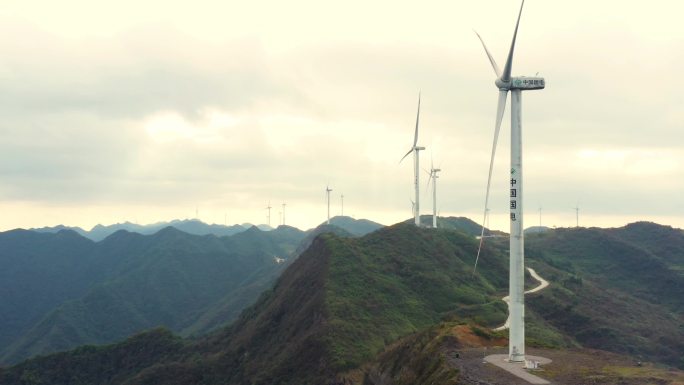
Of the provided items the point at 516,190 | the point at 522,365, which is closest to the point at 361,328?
the point at 522,365

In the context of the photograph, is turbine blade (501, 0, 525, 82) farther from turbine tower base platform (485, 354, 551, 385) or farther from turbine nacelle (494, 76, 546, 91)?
turbine tower base platform (485, 354, 551, 385)

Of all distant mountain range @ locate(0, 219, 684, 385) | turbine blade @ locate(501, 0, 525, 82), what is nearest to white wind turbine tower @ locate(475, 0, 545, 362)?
turbine blade @ locate(501, 0, 525, 82)

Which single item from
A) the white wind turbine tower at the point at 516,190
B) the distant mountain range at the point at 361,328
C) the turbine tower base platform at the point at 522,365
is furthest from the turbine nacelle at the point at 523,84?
the distant mountain range at the point at 361,328

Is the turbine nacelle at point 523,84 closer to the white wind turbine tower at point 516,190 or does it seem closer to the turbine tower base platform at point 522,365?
the white wind turbine tower at point 516,190

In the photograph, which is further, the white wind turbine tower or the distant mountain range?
the distant mountain range

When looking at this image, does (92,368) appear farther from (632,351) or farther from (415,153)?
(632,351)

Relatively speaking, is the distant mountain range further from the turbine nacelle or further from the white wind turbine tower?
the turbine nacelle

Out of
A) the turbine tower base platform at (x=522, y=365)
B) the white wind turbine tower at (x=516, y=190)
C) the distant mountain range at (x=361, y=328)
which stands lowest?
the distant mountain range at (x=361, y=328)

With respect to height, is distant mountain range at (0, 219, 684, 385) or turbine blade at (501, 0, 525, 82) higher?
turbine blade at (501, 0, 525, 82)

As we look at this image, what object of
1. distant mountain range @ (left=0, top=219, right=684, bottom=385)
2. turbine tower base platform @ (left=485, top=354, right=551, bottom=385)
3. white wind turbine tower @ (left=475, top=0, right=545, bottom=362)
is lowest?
distant mountain range @ (left=0, top=219, right=684, bottom=385)
